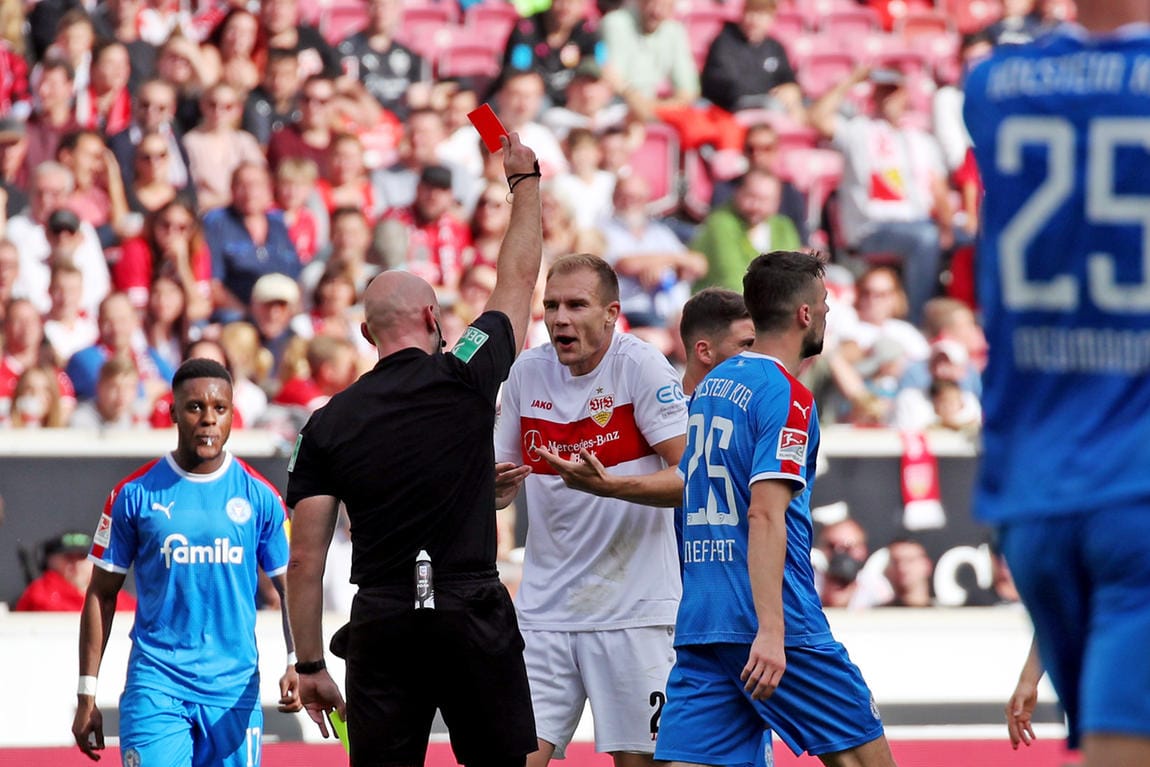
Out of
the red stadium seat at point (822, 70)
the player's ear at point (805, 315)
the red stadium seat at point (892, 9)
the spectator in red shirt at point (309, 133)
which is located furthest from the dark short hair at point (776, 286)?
the red stadium seat at point (892, 9)

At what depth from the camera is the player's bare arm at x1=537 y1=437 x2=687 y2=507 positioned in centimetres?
609

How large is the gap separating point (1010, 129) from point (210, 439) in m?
4.63

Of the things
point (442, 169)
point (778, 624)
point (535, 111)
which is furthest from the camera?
point (535, 111)

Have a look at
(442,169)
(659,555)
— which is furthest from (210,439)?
(442,169)

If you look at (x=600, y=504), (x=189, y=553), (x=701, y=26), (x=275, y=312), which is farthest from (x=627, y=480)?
(x=701, y=26)

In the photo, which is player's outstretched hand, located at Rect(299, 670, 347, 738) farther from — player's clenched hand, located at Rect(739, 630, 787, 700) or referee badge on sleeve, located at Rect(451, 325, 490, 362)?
player's clenched hand, located at Rect(739, 630, 787, 700)

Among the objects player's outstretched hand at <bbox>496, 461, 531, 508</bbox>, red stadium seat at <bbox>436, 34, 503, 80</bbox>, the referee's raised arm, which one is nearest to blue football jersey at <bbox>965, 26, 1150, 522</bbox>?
the referee's raised arm

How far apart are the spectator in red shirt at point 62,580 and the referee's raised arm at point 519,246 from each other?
5.22 m

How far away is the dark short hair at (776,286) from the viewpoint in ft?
18.5

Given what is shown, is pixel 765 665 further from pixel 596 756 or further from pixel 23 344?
pixel 23 344

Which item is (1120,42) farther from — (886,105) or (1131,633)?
(886,105)

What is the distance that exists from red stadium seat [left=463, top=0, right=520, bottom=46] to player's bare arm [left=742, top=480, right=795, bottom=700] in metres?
10.8

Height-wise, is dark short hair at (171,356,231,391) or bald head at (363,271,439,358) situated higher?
bald head at (363,271,439,358)

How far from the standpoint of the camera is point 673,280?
13375mm
